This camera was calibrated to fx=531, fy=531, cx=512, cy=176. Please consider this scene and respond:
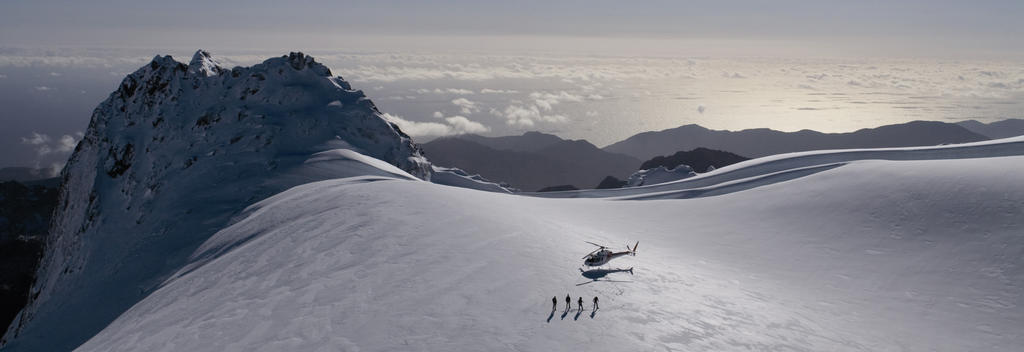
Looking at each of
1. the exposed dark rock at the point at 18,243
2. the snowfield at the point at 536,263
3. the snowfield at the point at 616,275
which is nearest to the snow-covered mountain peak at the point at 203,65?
the snowfield at the point at 536,263

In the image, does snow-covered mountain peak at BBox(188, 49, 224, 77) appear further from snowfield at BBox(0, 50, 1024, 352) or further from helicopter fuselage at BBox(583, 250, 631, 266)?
helicopter fuselage at BBox(583, 250, 631, 266)

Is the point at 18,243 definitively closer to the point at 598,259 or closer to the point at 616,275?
the point at 598,259

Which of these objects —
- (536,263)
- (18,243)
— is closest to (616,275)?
(536,263)

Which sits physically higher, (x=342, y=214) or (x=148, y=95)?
(x=148, y=95)

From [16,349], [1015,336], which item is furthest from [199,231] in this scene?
[1015,336]

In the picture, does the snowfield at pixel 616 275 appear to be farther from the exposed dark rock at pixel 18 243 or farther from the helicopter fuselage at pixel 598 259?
the exposed dark rock at pixel 18 243

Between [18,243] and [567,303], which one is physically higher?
[567,303]

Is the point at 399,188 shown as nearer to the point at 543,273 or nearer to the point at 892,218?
the point at 543,273

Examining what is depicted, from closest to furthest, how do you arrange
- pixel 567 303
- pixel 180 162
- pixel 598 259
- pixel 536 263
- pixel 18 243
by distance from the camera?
pixel 567 303 → pixel 536 263 → pixel 598 259 → pixel 180 162 → pixel 18 243

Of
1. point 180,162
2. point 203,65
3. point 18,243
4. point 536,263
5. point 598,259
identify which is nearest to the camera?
point 536,263
